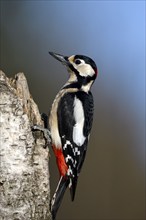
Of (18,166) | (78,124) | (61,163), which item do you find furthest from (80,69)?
(18,166)

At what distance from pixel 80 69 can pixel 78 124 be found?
1.56ft

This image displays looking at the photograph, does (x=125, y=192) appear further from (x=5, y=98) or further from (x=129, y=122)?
(x=5, y=98)

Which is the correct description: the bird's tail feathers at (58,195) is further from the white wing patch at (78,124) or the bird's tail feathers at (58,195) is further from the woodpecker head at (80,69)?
the woodpecker head at (80,69)

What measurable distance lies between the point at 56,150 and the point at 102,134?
321 cm

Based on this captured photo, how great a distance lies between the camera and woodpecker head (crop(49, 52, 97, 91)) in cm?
384

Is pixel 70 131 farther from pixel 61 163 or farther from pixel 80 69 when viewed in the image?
→ pixel 80 69

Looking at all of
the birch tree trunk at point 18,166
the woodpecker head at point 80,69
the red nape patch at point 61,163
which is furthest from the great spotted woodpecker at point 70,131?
the birch tree trunk at point 18,166

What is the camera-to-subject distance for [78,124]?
3588 millimetres

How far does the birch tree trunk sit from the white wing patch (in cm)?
60

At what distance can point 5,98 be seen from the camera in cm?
294

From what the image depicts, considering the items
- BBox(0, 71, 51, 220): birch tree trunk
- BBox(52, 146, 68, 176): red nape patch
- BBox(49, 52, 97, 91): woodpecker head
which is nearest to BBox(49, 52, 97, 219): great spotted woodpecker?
BBox(52, 146, 68, 176): red nape patch

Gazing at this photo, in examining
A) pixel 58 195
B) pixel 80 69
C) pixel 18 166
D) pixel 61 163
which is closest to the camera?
pixel 18 166

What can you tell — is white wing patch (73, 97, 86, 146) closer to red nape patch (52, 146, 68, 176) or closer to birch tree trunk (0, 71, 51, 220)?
red nape patch (52, 146, 68, 176)

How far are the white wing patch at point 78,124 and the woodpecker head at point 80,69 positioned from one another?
0.30 m
